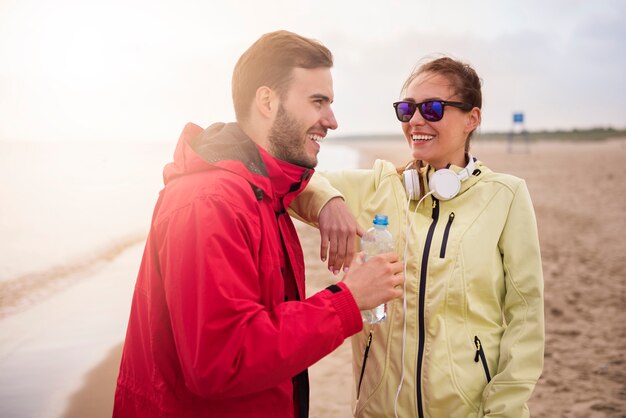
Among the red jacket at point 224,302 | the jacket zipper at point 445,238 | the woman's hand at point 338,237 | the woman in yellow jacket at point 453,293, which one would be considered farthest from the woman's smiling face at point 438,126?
the red jacket at point 224,302

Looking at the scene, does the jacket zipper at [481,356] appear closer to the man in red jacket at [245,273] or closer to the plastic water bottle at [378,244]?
the plastic water bottle at [378,244]

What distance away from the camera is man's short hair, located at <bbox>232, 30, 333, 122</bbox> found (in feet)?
6.96

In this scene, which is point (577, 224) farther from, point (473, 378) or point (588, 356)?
point (473, 378)

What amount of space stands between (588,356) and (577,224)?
754cm

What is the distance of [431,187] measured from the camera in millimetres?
2379

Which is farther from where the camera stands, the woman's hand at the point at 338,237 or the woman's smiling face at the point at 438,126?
the woman's smiling face at the point at 438,126

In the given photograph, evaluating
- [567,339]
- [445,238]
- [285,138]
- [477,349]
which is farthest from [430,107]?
[567,339]

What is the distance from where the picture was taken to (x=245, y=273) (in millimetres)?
1604

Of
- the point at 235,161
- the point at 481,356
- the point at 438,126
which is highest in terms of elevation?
the point at 438,126

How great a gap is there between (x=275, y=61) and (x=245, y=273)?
1.03 metres

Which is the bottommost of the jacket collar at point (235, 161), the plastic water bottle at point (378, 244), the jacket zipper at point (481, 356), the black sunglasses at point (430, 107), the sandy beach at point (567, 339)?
the sandy beach at point (567, 339)

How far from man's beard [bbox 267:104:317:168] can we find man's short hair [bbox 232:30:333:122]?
118mm

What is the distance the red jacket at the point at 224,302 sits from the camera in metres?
1.51

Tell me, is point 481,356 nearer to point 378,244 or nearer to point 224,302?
point 378,244
